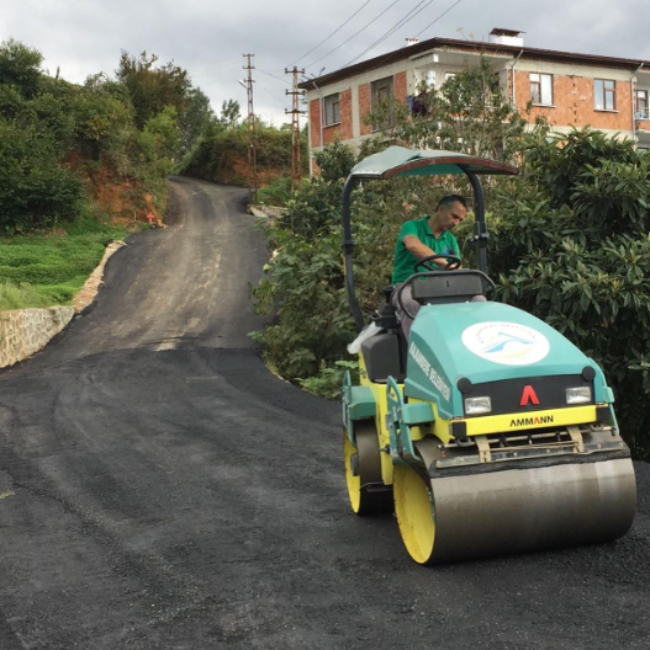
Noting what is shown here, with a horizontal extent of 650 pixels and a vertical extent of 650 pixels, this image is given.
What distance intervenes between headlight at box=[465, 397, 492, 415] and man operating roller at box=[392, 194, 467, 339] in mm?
1402

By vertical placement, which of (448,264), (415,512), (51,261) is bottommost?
(415,512)

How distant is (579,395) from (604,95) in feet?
118

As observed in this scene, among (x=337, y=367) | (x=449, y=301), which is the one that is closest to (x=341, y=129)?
(x=337, y=367)

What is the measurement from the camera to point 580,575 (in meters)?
4.07

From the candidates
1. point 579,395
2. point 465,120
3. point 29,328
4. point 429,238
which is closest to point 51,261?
point 29,328

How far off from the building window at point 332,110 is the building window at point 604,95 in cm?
1160

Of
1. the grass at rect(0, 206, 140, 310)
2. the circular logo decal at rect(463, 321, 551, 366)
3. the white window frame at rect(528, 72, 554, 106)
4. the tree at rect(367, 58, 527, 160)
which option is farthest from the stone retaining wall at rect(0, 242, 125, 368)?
the white window frame at rect(528, 72, 554, 106)

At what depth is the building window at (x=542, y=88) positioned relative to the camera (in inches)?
1347

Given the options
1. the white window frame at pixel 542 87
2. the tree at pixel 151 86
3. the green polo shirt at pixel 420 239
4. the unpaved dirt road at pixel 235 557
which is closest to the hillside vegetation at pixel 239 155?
the tree at pixel 151 86

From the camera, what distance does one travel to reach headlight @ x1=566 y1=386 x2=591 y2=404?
159 inches

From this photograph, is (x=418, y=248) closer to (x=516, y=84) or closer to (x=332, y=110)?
(x=516, y=84)

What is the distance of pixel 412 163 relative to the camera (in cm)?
490

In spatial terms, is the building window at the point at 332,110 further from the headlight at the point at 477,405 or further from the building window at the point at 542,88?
the headlight at the point at 477,405

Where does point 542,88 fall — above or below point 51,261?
above
